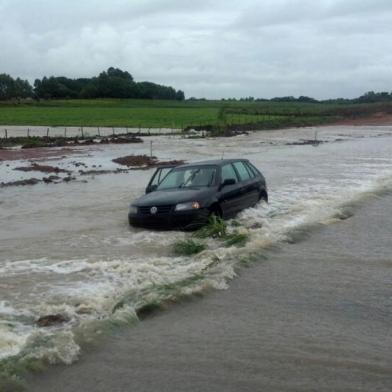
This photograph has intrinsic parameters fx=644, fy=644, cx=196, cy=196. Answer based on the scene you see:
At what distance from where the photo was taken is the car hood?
502 inches

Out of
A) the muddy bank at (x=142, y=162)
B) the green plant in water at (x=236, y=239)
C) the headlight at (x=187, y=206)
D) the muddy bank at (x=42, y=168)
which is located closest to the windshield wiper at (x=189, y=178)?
the headlight at (x=187, y=206)

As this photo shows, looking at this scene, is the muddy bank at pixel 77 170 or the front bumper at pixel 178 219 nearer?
the front bumper at pixel 178 219

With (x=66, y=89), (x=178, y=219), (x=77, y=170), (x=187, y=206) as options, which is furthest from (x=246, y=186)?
(x=66, y=89)

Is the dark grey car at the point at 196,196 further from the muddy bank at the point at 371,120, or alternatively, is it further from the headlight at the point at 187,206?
the muddy bank at the point at 371,120

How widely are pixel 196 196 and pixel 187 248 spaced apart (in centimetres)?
208

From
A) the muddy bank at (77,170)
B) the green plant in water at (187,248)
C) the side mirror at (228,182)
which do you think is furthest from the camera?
the muddy bank at (77,170)

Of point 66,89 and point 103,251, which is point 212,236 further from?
point 66,89

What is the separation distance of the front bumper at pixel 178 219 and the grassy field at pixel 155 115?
53.1 m

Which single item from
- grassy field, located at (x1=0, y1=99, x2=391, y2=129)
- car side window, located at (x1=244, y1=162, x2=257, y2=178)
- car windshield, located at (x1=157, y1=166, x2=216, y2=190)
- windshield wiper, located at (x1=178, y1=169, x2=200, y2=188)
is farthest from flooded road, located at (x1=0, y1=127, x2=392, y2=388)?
grassy field, located at (x1=0, y1=99, x2=391, y2=129)

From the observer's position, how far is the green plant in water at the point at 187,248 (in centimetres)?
1087

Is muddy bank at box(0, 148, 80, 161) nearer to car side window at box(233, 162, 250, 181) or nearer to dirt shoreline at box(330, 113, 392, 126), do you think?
car side window at box(233, 162, 250, 181)

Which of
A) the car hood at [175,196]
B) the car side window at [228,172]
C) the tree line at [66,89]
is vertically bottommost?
the car hood at [175,196]

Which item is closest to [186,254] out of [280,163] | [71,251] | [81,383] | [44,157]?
[71,251]

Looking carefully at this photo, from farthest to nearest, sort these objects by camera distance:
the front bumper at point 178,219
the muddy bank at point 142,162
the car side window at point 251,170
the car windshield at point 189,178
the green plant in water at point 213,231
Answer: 1. the muddy bank at point 142,162
2. the car side window at point 251,170
3. the car windshield at point 189,178
4. the front bumper at point 178,219
5. the green plant in water at point 213,231
